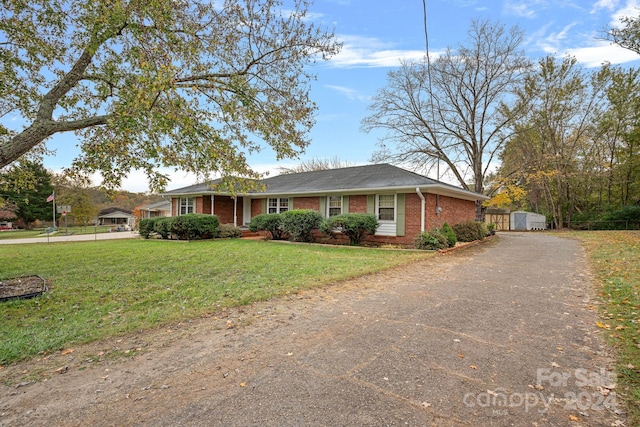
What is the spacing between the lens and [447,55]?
2125 cm

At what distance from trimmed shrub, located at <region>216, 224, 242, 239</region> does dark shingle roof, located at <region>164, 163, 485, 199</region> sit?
240 cm

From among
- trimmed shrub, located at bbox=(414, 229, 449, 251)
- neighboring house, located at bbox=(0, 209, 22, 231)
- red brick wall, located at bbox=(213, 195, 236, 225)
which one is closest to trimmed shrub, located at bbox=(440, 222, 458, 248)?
trimmed shrub, located at bbox=(414, 229, 449, 251)

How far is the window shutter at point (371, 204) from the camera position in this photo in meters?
14.3

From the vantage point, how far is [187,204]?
19.9 meters

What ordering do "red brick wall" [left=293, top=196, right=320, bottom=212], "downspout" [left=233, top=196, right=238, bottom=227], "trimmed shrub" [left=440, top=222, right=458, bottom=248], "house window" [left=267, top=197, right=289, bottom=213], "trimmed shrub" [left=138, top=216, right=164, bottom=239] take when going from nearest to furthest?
"trimmed shrub" [left=440, top=222, right=458, bottom=248] < "red brick wall" [left=293, top=196, right=320, bottom=212] < "trimmed shrub" [left=138, top=216, right=164, bottom=239] < "house window" [left=267, top=197, right=289, bottom=213] < "downspout" [left=233, top=196, right=238, bottom=227]

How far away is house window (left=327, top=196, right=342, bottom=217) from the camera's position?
1558cm

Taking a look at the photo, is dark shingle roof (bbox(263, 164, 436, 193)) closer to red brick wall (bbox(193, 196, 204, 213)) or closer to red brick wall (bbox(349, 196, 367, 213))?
red brick wall (bbox(349, 196, 367, 213))

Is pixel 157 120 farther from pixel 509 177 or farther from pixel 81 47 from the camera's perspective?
pixel 509 177

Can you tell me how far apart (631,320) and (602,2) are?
1145cm

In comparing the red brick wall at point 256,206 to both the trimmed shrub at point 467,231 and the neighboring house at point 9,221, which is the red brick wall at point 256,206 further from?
the neighboring house at point 9,221

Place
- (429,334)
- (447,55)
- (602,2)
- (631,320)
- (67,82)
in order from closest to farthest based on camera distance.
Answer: (429,334) → (631,320) → (67,82) → (602,2) → (447,55)

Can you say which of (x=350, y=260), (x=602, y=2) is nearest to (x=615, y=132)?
(x=602, y=2)

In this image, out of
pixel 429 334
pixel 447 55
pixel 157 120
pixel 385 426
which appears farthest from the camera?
pixel 447 55

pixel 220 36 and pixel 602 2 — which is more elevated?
pixel 602 2
